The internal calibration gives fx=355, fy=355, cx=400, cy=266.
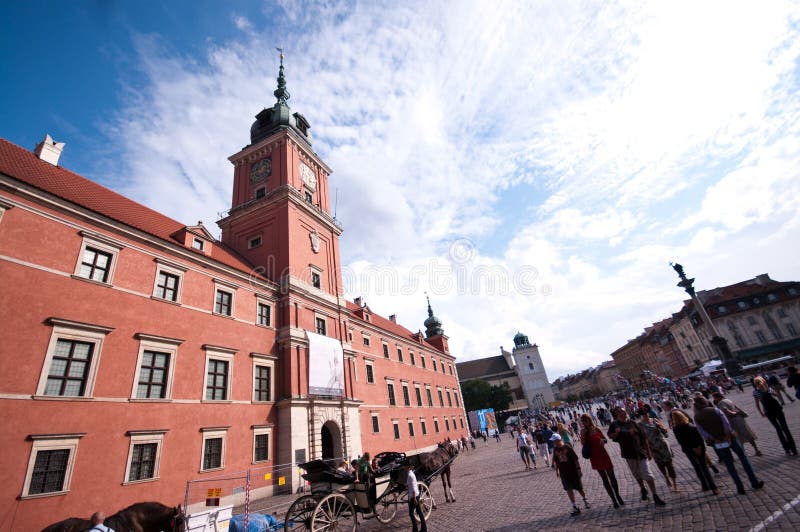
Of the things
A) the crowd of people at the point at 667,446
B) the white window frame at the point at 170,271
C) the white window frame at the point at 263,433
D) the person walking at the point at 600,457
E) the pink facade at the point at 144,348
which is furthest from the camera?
the white window frame at the point at 263,433

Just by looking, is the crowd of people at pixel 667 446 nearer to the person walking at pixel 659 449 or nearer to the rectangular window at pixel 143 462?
the person walking at pixel 659 449

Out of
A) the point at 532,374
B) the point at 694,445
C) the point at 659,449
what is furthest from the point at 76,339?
the point at 532,374

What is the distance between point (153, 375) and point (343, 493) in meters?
10.6

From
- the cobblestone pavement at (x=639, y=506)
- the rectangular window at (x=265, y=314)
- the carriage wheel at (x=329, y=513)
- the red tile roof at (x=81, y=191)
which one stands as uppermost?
the red tile roof at (x=81, y=191)

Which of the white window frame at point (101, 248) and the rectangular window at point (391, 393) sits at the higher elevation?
the white window frame at point (101, 248)

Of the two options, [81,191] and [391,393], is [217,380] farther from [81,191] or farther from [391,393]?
[391,393]

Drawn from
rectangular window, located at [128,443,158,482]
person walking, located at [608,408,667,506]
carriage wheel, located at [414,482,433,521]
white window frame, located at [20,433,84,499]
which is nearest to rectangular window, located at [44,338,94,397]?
white window frame, located at [20,433,84,499]

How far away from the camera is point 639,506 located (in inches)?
271

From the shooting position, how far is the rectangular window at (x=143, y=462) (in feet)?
41.7

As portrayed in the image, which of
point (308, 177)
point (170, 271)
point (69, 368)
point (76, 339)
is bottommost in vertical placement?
point (69, 368)

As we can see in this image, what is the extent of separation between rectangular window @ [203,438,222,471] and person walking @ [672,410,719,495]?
16.5 metres

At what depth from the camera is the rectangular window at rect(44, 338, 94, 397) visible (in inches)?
460

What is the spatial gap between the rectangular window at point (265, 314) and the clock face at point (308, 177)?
1187 centimetres

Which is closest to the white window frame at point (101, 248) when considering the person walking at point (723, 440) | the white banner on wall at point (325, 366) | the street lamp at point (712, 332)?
the white banner on wall at point (325, 366)
